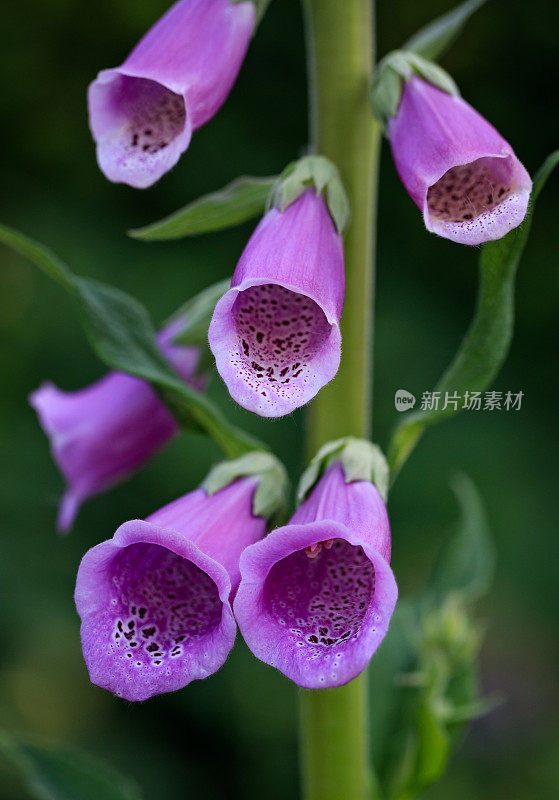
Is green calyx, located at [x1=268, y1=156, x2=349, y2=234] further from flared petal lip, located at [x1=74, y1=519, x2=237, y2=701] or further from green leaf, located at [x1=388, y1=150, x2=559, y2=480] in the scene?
flared petal lip, located at [x1=74, y1=519, x2=237, y2=701]

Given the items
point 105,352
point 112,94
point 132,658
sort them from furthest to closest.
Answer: point 105,352 < point 112,94 < point 132,658

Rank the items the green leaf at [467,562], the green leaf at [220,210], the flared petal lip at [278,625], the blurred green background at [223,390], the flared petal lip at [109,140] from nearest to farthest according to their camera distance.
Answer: the flared petal lip at [278,625], the flared petal lip at [109,140], the green leaf at [220,210], the green leaf at [467,562], the blurred green background at [223,390]

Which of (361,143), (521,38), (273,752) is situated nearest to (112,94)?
(361,143)

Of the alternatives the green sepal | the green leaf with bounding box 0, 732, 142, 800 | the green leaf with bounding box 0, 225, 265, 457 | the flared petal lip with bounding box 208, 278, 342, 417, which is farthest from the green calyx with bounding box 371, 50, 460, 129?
the green leaf with bounding box 0, 732, 142, 800

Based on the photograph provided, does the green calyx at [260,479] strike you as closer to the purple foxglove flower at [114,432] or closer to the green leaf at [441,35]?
the purple foxglove flower at [114,432]

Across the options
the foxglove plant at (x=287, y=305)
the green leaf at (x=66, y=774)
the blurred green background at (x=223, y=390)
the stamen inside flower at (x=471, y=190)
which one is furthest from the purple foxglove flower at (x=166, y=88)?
the blurred green background at (x=223, y=390)

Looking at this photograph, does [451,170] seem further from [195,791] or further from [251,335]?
[195,791]
